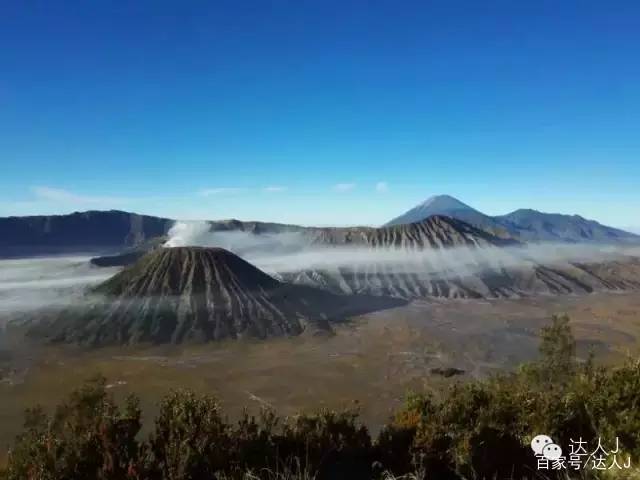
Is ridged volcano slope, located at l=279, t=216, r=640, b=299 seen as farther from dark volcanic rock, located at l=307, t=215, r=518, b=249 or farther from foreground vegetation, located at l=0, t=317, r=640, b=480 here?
foreground vegetation, located at l=0, t=317, r=640, b=480

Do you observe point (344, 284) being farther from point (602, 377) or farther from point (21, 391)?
point (602, 377)

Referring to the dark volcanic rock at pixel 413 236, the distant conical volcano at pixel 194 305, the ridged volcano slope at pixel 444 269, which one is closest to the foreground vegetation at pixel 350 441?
the distant conical volcano at pixel 194 305

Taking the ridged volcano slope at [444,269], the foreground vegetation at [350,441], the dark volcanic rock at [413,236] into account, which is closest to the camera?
Answer: the foreground vegetation at [350,441]

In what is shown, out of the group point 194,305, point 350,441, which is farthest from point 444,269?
point 350,441

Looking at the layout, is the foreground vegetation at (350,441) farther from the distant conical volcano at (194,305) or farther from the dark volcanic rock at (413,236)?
the dark volcanic rock at (413,236)

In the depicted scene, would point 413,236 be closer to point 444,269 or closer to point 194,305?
point 444,269

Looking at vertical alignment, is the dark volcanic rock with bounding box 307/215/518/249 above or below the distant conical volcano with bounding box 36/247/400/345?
above

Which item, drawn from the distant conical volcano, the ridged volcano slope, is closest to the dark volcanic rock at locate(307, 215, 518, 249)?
the ridged volcano slope
